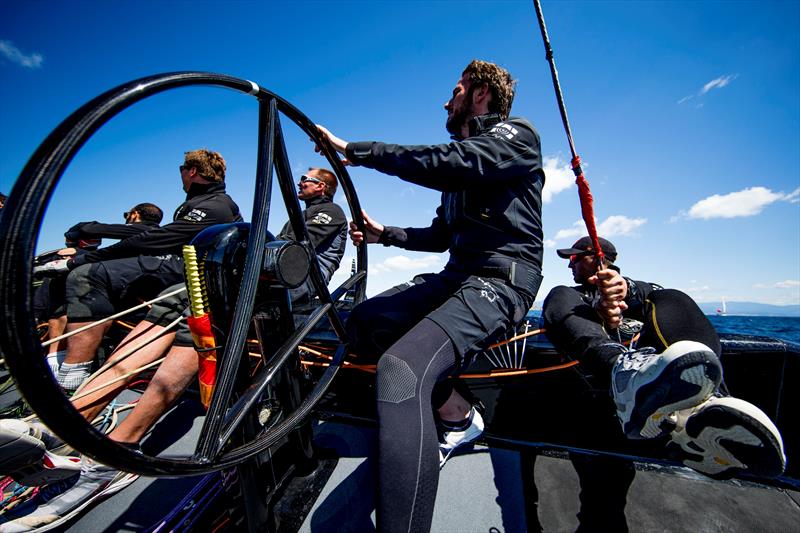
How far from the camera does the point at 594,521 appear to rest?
1370 millimetres

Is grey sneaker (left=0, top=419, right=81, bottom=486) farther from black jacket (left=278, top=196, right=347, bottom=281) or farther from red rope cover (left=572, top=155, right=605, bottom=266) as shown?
red rope cover (left=572, top=155, right=605, bottom=266)

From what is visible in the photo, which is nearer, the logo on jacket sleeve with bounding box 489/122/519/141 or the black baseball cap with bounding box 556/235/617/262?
the logo on jacket sleeve with bounding box 489/122/519/141

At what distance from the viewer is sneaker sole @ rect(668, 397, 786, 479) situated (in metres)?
0.94

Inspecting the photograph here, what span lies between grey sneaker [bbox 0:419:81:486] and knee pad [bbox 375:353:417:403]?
3.93 feet

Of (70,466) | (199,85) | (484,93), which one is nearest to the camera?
(199,85)

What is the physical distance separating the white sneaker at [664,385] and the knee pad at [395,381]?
79cm

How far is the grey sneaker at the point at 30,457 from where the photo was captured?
3.83ft

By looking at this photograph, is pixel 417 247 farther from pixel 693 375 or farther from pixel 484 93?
pixel 693 375

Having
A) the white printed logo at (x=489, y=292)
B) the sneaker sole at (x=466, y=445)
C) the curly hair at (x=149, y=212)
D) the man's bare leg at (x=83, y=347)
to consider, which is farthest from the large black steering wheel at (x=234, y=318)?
the curly hair at (x=149, y=212)

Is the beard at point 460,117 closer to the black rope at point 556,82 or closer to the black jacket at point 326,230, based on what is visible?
the black rope at point 556,82

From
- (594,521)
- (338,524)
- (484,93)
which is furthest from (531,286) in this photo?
(338,524)

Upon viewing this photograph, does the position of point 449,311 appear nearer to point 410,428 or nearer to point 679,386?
point 410,428

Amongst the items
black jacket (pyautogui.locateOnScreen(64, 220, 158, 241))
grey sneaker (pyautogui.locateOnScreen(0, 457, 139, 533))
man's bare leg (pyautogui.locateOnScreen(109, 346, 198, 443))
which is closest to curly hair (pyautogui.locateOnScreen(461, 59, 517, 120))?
man's bare leg (pyautogui.locateOnScreen(109, 346, 198, 443))

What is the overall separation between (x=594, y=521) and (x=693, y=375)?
873mm
